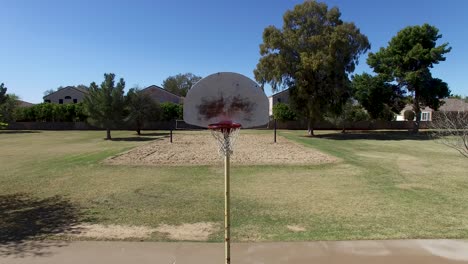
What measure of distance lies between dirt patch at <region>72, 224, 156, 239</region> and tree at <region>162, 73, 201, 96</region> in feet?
335

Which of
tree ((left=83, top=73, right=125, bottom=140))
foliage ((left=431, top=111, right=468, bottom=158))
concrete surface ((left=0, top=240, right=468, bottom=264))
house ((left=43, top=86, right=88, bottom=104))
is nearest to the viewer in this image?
concrete surface ((left=0, top=240, right=468, bottom=264))

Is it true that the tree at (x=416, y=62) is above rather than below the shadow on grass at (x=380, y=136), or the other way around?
above

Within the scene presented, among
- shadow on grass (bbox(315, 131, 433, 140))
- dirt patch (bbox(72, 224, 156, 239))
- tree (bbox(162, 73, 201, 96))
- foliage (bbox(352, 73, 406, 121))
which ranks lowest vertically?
dirt patch (bbox(72, 224, 156, 239))

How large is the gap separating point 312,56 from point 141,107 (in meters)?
19.0

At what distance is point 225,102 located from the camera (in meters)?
5.29

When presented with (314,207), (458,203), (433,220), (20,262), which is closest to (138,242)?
(20,262)

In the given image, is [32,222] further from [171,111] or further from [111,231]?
[171,111]

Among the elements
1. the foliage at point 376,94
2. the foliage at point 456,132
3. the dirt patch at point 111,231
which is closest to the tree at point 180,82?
the foliage at point 376,94

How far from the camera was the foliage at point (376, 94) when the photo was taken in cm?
4128

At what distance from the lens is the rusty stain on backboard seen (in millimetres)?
5277

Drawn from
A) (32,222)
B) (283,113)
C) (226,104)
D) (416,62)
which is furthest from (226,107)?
(283,113)

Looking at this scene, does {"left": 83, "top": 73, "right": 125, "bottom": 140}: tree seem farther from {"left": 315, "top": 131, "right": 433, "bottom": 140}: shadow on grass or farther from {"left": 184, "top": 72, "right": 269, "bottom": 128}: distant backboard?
{"left": 184, "top": 72, "right": 269, "bottom": 128}: distant backboard

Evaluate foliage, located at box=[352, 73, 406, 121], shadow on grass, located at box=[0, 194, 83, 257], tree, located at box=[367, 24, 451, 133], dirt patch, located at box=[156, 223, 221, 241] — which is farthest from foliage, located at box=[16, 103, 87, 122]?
dirt patch, located at box=[156, 223, 221, 241]

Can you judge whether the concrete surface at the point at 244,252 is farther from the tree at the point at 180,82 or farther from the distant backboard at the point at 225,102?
the tree at the point at 180,82
